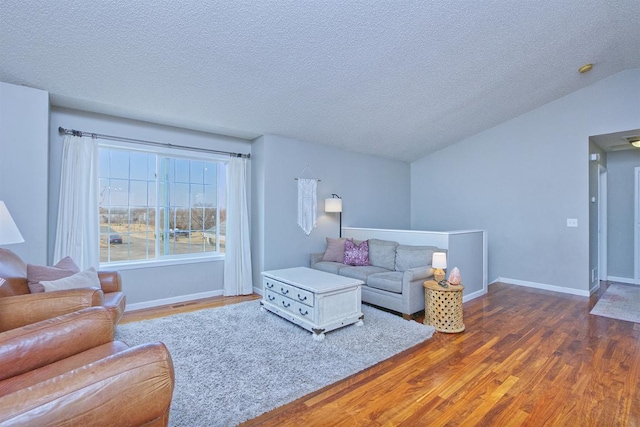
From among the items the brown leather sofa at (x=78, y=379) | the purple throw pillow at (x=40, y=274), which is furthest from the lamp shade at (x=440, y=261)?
the purple throw pillow at (x=40, y=274)

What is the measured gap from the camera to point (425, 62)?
10.8ft

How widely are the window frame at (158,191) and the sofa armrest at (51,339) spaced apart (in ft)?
7.99

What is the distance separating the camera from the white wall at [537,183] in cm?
448

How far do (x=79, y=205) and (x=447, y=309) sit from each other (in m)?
4.11

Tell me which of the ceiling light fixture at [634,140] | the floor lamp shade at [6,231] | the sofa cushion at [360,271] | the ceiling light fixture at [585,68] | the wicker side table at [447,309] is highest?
the ceiling light fixture at [585,68]

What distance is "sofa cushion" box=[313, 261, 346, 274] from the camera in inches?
167

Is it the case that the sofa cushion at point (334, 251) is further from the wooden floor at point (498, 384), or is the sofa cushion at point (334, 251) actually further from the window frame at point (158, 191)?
the wooden floor at point (498, 384)

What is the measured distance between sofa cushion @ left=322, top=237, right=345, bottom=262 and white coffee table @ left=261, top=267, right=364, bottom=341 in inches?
41.7

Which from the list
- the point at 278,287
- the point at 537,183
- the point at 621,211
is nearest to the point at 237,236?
the point at 278,287

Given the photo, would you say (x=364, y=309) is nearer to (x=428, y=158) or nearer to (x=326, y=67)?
(x=326, y=67)

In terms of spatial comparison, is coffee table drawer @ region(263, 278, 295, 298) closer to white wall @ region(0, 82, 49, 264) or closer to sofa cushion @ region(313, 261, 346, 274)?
sofa cushion @ region(313, 261, 346, 274)

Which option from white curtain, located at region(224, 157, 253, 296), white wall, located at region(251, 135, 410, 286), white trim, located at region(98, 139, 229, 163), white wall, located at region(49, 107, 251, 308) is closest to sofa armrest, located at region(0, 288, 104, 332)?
white wall, located at region(49, 107, 251, 308)

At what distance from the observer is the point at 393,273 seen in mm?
3865

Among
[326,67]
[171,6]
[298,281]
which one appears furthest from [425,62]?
[298,281]
